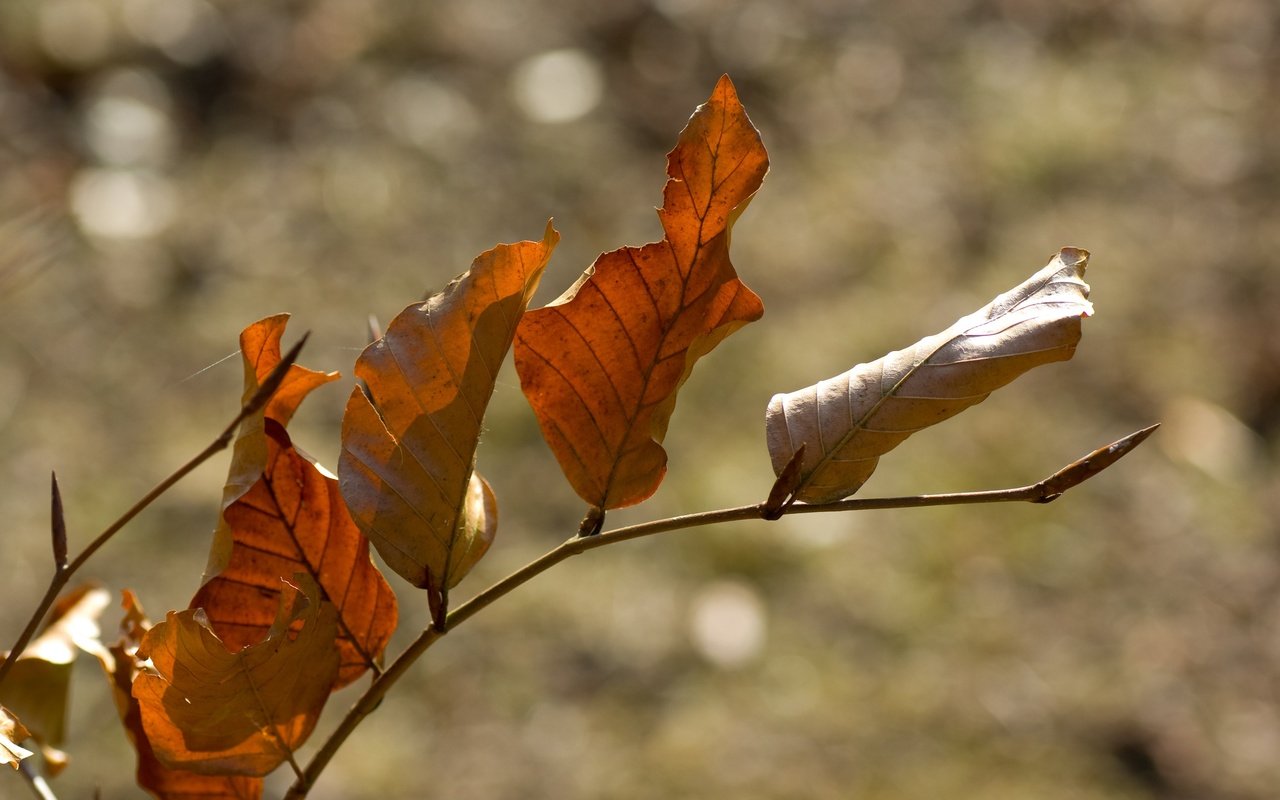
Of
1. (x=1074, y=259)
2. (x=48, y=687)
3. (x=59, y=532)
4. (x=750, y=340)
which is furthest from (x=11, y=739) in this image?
(x=750, y=340)

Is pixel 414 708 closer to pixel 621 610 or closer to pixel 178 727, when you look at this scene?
pixel 621 610

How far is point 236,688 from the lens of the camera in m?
0.48

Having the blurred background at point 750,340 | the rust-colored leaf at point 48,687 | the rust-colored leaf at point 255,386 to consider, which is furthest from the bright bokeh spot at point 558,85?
the rust-colored leaf at point 255,386

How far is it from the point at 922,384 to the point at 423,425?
18cm

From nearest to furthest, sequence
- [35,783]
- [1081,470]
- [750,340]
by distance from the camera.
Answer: [1081,470], [35,783], [750,340]

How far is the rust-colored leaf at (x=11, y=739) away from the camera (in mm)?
413

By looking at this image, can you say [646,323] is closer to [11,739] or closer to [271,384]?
[271,384]

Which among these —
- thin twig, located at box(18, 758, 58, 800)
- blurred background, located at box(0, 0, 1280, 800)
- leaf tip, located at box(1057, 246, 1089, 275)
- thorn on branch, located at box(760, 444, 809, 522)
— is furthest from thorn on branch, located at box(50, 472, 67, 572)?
blurred background, located at box(0, 0, 1280, 800)

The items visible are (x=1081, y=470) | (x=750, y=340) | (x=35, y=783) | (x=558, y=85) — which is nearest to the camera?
(x=1081, y=470)

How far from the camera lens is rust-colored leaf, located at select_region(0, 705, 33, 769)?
1.35ft

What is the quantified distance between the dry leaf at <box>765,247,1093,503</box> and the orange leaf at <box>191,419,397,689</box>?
0.18 meters

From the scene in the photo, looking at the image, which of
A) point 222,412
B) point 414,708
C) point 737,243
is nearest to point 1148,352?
point 737,243

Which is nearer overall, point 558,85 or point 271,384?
point 271,384

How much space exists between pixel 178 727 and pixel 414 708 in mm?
1719
